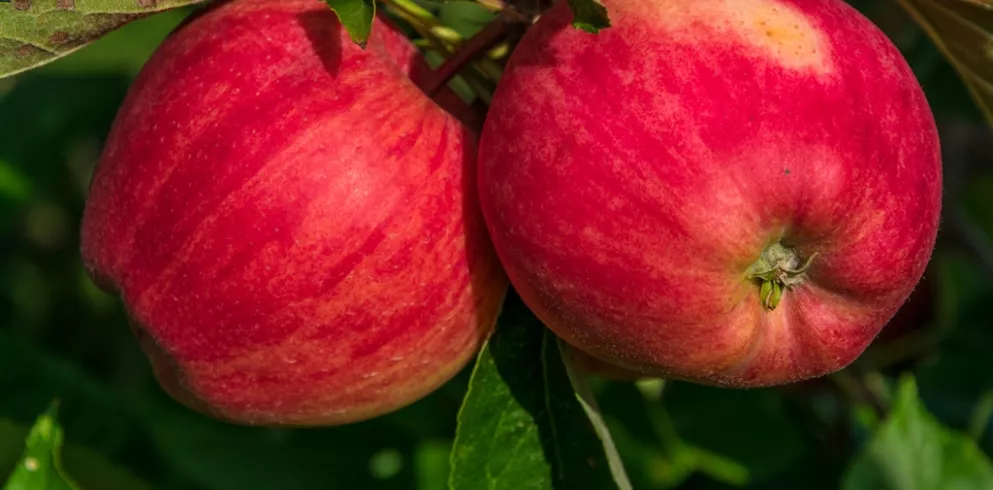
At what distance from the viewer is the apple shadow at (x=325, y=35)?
126 centimetres

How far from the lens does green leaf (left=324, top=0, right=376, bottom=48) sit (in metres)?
1.15

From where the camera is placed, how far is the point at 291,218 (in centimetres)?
120

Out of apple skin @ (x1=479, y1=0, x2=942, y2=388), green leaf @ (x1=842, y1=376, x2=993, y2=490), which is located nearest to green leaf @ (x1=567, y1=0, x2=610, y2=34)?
apple skin @ (x1=479, y1=0, x2=942, y2=388)

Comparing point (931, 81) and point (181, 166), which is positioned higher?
point (181, 166)

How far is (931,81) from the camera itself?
2.41m

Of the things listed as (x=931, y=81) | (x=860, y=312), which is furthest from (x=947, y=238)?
(x=860, y=312)

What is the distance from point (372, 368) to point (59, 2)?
560 mm

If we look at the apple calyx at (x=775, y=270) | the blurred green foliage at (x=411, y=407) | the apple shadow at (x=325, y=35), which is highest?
the apple shadow at (x=325, y=35)

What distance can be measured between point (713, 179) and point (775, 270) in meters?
0.15

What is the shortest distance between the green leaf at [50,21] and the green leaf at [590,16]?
0.46m

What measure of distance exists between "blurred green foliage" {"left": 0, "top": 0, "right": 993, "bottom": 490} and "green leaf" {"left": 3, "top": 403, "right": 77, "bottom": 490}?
392 millimetres

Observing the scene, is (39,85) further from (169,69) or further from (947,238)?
(947,238)

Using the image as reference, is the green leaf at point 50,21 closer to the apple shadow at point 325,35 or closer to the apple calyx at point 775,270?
the apple shadow at point 325,35

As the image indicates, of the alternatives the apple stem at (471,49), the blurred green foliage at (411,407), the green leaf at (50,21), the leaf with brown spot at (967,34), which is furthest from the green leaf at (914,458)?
the green leaf at (50,21)
